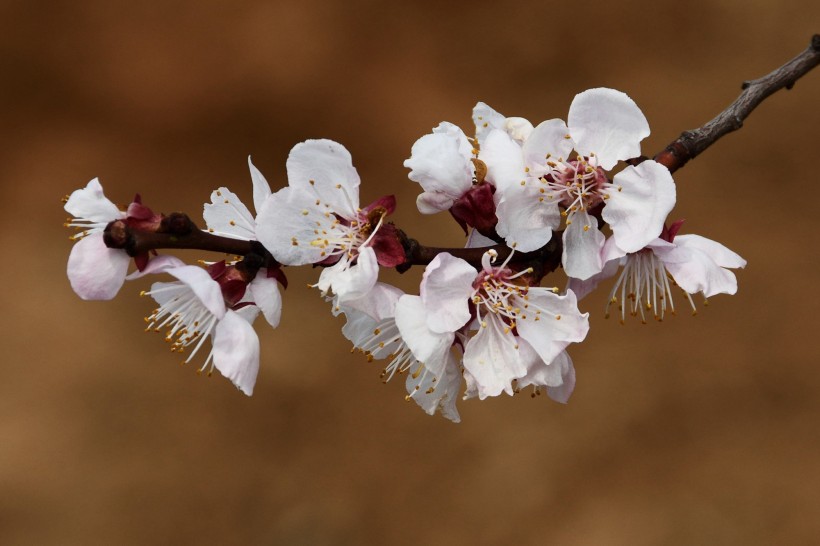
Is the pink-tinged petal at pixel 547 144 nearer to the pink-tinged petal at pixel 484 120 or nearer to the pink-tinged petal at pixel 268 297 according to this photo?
the pink-tinged petal at pixel 484 120

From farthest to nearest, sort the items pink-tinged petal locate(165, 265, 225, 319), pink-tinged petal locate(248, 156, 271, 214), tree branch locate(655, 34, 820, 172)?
tree branch locate(655, 34, 820, 172) → pink-tinged petal locate(248, 156, 271, 214) → pink-tinged petal locate(165, 265, 225, 319)

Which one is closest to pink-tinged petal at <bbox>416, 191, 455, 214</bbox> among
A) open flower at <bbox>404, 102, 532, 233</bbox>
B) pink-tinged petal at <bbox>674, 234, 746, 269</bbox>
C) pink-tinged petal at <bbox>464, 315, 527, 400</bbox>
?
open flower at <bbox>404, 102, 532, 233</bbox>

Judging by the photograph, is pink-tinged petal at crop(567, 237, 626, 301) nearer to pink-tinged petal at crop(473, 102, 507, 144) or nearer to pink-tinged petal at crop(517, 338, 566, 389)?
pink-tinged petal at crop(517, 338, 566, 389)

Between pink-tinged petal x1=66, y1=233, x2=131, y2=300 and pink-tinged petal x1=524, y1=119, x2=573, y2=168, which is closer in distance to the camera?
pink-tinged petal x1=66, y1=233, x2=131, y2=300

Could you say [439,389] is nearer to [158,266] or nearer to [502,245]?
[502,245]

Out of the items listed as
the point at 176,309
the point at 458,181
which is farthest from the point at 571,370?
the point at 176,309

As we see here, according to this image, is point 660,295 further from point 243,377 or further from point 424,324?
point 243,377

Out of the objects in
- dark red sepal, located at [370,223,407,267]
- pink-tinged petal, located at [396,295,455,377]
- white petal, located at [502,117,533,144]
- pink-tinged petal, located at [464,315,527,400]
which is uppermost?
white petal, located at [502,117,533,144]
